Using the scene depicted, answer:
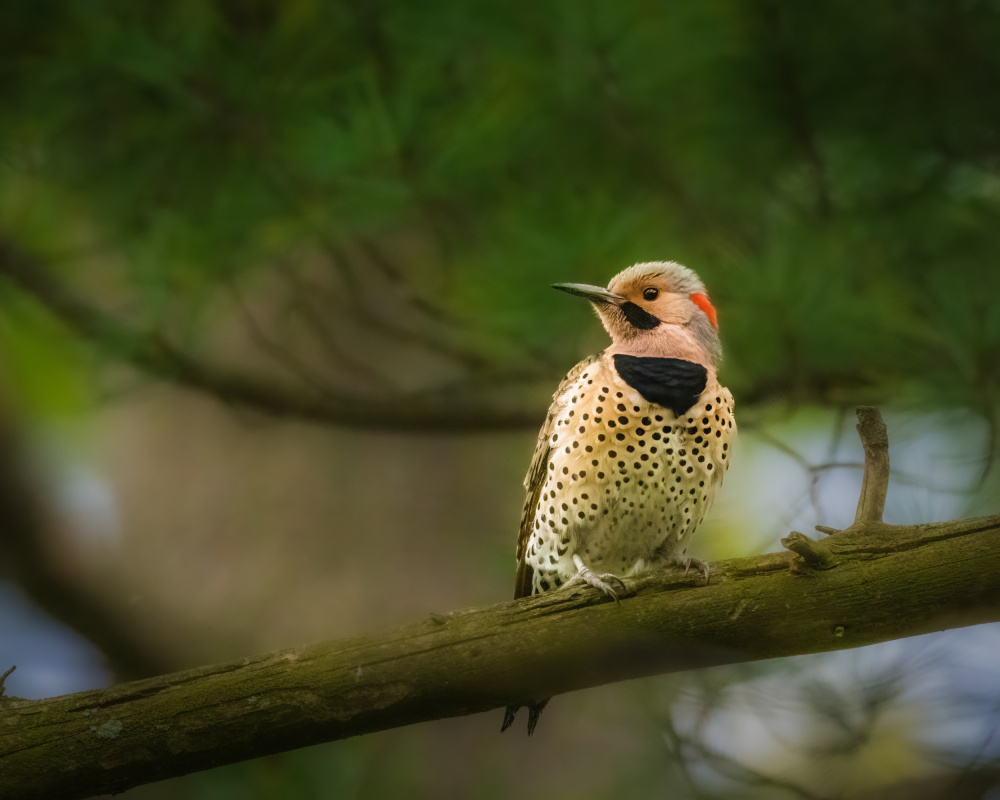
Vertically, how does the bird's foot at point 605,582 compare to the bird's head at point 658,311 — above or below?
below

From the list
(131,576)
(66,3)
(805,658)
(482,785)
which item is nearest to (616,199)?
(805,658)

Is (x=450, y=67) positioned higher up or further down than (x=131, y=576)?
higher up

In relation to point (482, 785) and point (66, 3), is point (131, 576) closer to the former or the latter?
point (482, 785)

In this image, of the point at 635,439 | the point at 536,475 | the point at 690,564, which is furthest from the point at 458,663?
the point at 536,475

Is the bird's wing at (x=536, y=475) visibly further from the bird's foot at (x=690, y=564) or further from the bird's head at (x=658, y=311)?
the bird's foot at (x=690, y=564)

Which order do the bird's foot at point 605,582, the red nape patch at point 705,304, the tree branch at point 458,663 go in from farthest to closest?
the red nape patch at point 705,304 → the bird's foot at point 605,582 → the tree branch at point 458,663

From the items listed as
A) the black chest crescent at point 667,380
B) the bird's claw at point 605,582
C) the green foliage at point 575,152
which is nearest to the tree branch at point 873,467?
the bird's claw at point 605,582

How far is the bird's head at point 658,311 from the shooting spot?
3.00 metres

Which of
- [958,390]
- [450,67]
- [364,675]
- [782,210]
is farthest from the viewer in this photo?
[450,67]

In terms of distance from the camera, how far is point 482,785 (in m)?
4.01

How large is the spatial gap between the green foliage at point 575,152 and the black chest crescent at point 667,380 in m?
0.44

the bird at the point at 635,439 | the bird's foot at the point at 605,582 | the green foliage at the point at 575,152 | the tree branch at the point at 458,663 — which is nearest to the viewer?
the tree branch at the point at 458,663

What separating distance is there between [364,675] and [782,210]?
7.54 feet

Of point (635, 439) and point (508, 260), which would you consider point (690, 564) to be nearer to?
point (635, 439)
